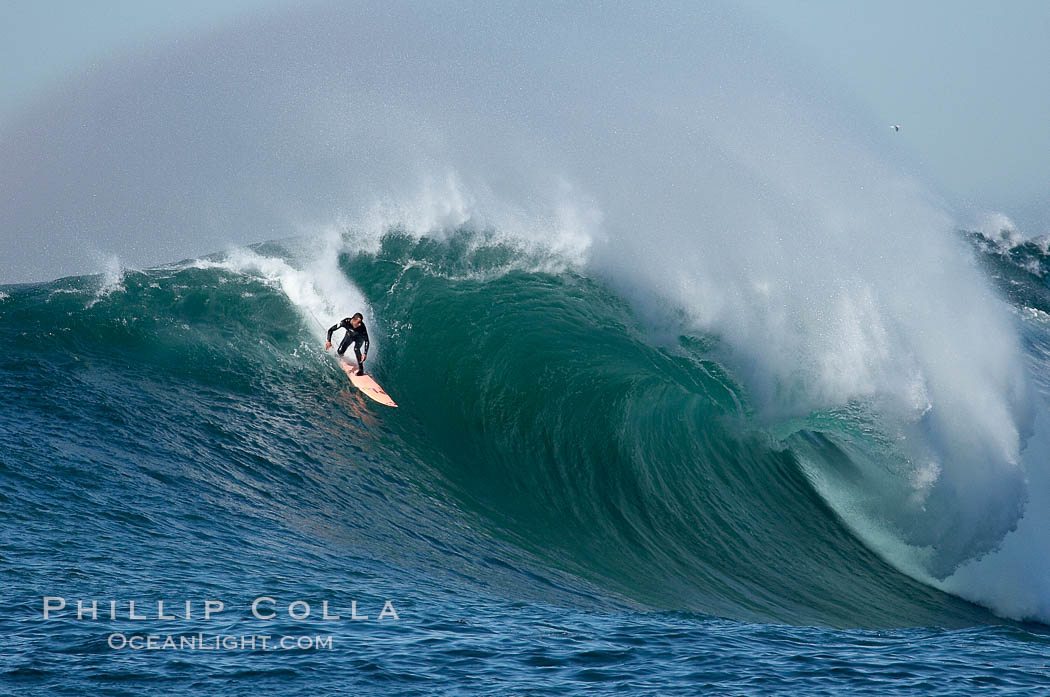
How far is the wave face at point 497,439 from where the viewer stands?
991 centimetres

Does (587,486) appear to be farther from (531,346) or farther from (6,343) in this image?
(6,343)

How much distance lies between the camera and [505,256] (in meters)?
16.3

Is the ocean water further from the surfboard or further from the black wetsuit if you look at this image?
the black wetsuit

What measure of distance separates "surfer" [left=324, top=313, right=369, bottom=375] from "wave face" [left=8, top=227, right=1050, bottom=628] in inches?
13.7

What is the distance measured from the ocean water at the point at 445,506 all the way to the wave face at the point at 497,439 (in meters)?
0.04

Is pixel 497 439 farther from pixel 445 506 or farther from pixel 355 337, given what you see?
pixel 355 337

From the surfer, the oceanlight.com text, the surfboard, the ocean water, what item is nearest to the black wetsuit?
the surfer

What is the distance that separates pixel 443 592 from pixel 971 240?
122ft

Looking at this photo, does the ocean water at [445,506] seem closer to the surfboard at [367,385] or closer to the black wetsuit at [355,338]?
the surfboard at [367,385]

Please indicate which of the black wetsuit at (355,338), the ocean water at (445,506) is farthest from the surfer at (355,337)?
the ocean water at (445,506)

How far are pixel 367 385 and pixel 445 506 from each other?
3.24 metres

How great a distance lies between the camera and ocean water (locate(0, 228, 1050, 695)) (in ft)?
22.1

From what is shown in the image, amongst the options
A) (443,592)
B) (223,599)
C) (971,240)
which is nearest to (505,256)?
(443,592)

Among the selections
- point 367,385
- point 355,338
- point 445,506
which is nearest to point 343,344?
point 355,338
